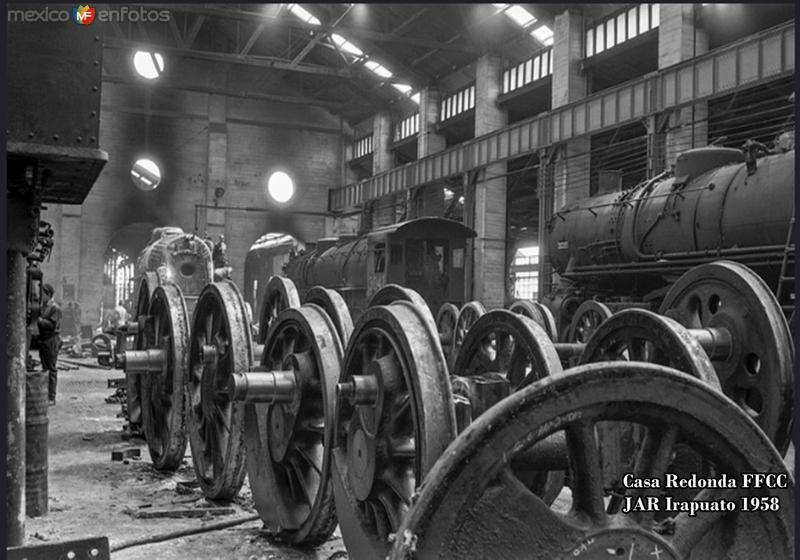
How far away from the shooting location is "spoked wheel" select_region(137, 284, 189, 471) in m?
5.19

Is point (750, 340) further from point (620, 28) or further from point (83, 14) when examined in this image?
point (620, 28)

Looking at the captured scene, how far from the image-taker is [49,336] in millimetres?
9250

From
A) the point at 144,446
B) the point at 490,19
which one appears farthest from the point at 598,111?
the point at 144,446

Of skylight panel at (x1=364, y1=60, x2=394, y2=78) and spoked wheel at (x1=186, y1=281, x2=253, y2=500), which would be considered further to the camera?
skylight panel at (x1=364, y1=60, x2=394, y2=78)

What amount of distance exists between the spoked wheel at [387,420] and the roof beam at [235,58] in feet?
72.8

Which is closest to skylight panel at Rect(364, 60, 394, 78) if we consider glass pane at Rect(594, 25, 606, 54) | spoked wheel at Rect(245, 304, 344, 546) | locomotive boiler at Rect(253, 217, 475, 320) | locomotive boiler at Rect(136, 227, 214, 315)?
glass pane at Rect(594, 25, 606, 54)

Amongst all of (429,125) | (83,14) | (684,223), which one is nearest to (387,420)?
(83,14)

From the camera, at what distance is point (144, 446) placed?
6.95 meters

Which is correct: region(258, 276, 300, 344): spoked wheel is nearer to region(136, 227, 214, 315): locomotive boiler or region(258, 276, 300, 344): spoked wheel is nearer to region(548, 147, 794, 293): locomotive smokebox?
region(548, 147, 794, 293): locomotive smokebox

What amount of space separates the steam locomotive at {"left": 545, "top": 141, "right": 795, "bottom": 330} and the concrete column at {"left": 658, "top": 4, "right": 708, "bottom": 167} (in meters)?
2.95

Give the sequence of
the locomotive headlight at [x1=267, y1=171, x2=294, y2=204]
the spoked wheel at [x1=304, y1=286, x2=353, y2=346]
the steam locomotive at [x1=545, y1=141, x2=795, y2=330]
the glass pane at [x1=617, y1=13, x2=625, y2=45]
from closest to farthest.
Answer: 1. the spoked wheel at [x1=304, y1=286, x2=353, y2=346]
2. the steam locomotive at [x1=545, y1=141, x2=795, y2=330]
3. the glass pane at [x1=617, y1=13, x2=625, y2=45]
4. the locomotive headlight at [x1=267, y1=171, x2=294, y2=204]

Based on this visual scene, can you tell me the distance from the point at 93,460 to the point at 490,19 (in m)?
16.8

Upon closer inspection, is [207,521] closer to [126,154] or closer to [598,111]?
[598,111]

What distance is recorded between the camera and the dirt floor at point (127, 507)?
12.8ft
